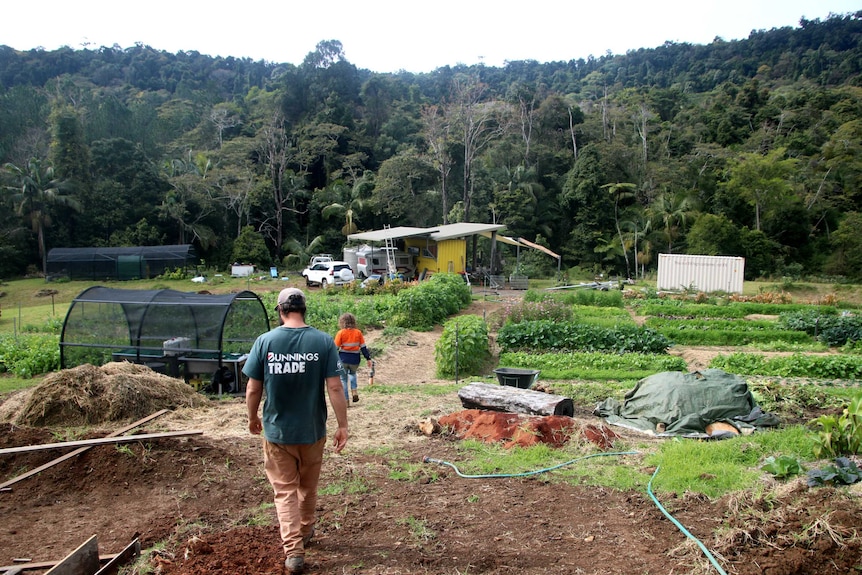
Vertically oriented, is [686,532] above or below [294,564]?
below

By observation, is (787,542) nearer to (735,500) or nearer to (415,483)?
(735,500)

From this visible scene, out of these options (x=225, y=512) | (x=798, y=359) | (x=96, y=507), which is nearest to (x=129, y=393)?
(x=96, y=507)

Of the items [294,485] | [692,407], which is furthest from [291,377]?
[692,407]

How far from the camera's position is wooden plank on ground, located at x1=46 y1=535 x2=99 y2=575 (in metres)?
4.04

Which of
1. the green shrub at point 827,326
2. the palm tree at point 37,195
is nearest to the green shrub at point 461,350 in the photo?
the green shrub at point 827,326

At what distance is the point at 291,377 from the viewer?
443cm

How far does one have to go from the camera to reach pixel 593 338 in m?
16.9

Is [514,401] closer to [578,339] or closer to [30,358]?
[578,339]

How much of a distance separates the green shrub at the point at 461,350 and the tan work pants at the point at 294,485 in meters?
9.45

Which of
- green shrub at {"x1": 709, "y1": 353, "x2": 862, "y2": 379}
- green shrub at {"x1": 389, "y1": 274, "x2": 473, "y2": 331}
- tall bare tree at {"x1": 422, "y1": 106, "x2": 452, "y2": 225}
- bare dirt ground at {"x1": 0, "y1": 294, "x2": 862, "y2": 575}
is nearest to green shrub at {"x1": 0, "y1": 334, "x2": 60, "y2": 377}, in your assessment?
bare dirt ground at {"x1": 0, "y1": 294, "x2": 862, "y2": 575}

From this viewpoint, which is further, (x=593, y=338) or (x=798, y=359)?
(x=593, y=338)

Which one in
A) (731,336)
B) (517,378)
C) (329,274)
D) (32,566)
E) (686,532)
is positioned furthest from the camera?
(329,274)

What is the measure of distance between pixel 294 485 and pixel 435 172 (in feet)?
141

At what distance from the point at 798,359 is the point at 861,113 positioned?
1712 inches
